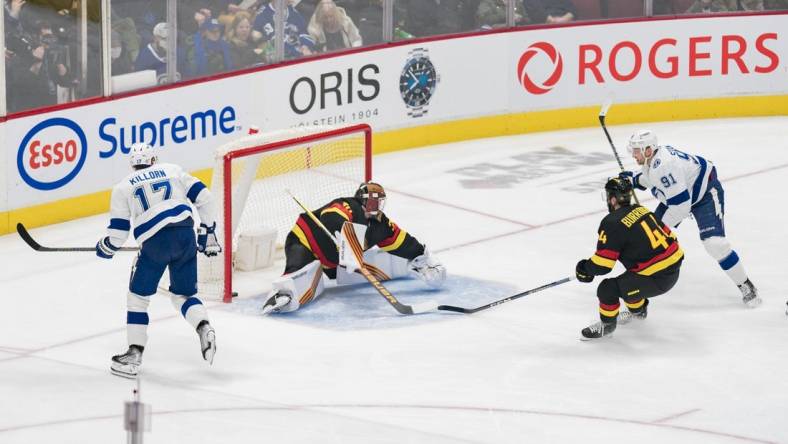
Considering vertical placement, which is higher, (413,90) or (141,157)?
(141,157)

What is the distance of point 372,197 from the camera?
970cm

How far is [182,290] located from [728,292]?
131 inches

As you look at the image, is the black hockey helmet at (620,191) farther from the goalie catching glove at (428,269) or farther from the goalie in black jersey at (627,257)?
the goalie catching glove at (428,269)

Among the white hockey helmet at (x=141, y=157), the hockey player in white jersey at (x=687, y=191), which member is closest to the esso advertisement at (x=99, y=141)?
the white hockey helmet at (x=141, y=157)

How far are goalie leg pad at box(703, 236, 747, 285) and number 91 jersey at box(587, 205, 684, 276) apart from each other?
0.64 meters

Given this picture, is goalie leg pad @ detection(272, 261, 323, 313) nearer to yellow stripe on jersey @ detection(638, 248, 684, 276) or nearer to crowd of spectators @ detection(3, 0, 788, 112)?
yellow stripe on jersey @ detection(638, 248, 684, 276)

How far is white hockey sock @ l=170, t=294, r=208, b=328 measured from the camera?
8539 mm

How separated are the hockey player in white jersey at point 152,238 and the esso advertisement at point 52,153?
279 centimetres

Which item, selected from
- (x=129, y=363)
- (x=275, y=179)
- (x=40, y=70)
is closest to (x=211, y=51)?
(x=40, y=70)

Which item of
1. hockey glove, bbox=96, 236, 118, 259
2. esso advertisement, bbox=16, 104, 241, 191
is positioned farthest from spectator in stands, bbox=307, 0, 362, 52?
hockey glove, bbox=96, 236, 118, 259

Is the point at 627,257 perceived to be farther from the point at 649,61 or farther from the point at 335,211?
the point at 649,61

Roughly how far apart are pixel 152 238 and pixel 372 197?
1.65 metres

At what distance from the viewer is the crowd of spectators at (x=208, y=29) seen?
11141 millimetres

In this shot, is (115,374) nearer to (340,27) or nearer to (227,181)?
(227,181)
